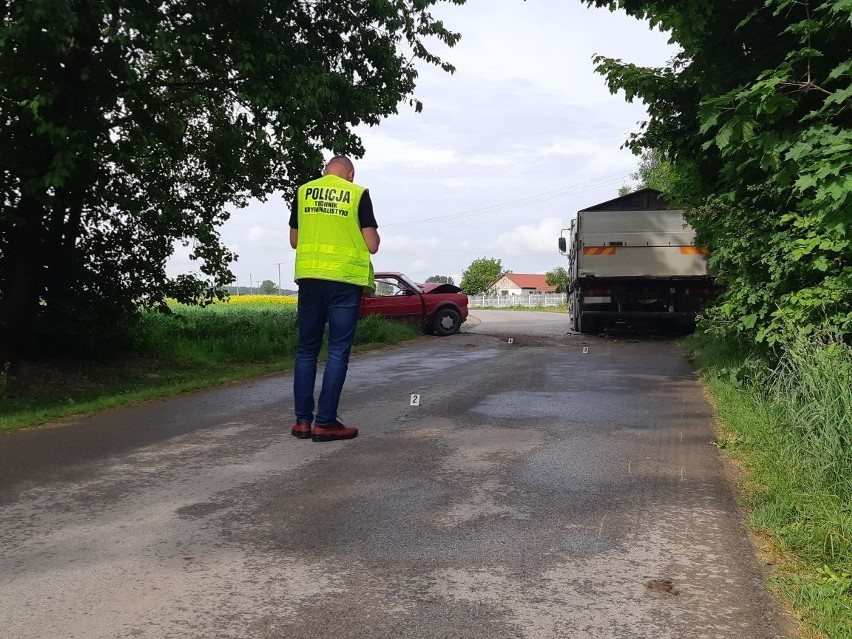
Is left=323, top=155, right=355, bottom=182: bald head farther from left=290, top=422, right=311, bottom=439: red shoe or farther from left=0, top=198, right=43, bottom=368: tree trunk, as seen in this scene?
left=0, top=198, right=43, bottom=368: tree trunk

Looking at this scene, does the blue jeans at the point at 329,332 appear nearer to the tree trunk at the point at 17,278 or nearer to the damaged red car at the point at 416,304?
the tree trunk at the point at 17,278

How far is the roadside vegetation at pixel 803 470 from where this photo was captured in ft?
9.91

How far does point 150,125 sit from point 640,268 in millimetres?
11654

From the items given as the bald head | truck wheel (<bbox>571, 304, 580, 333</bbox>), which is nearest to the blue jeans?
the bald head

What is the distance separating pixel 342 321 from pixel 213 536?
2248 millimetres

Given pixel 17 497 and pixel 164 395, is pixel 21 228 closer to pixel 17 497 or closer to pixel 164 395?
pixel 164 395

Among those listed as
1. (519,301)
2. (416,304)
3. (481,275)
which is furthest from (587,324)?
(481,275)

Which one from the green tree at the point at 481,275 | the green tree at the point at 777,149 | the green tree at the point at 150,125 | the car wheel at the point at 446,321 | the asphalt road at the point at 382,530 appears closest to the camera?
the asphalt road at the point at 382,530

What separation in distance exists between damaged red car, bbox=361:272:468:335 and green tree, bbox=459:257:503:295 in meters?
92.8

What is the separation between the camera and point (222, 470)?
199 inches

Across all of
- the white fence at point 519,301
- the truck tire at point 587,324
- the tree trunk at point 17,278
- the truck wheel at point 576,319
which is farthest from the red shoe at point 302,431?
the white fence at point 519,301

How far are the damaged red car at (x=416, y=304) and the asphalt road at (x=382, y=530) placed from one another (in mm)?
12234

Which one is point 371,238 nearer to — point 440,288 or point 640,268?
point 640,268

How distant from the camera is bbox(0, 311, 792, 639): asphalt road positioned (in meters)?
2.85
